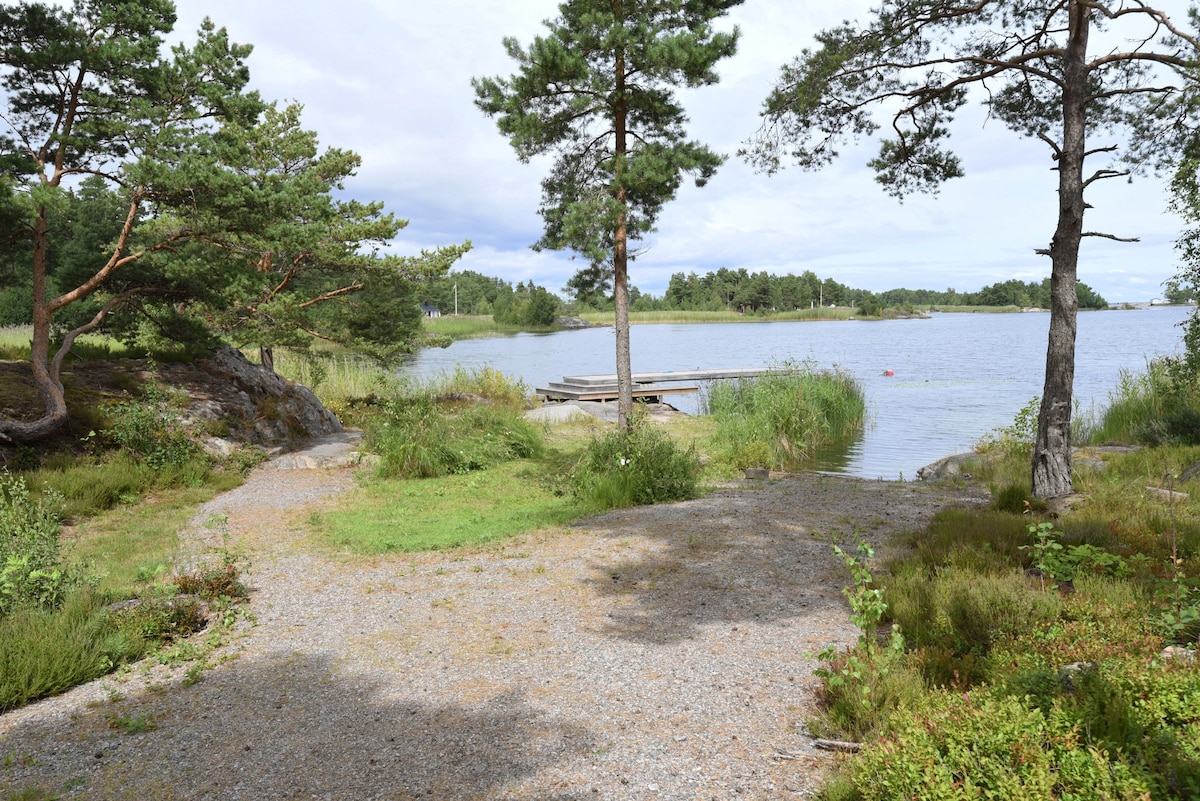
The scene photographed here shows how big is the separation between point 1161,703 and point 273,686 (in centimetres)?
413

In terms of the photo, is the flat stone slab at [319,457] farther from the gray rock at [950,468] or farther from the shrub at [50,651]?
the gray rock at [950,468]

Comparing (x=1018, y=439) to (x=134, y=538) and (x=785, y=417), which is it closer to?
(x=785, y=417)

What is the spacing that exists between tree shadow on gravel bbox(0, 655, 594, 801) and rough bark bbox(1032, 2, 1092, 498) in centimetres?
639

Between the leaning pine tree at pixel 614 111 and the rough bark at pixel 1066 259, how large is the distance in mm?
4016

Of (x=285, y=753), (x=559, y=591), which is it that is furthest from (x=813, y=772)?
(x=559, y=591)

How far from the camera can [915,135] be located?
907 cm

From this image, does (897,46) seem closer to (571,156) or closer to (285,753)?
(571,156)

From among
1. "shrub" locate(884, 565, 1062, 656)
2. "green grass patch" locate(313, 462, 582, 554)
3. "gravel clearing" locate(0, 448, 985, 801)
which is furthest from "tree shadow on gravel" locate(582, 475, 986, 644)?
"green grass patch" locate(313, 462, 582, 554)

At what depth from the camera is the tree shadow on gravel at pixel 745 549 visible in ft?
16.3

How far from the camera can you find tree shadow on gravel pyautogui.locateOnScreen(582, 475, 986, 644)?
16.3 ft

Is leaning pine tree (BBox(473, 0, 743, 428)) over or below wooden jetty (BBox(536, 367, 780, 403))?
over

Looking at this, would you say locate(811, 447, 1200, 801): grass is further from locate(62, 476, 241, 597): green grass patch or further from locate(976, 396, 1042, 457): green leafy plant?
locate(976, 396, 1042, 457): green leafy plant

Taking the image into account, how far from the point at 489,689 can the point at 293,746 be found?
98 cm

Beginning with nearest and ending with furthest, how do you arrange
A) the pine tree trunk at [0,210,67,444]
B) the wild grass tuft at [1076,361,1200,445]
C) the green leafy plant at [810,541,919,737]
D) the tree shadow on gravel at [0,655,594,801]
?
the tree shadow on gravel at [0,655,594,801] → the green leafy plant at [810,541,919,737] → the pine tree trunk at [0,210,67,444] → the wild grass tuft at [1076,361,1200,445]
